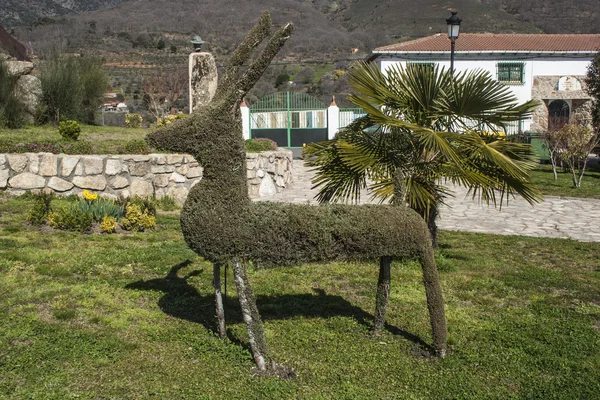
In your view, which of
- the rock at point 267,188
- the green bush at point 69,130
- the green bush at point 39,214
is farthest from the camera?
the rock at point 267,188

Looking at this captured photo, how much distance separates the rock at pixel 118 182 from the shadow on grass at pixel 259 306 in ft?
15.7

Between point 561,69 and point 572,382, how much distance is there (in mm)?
28381

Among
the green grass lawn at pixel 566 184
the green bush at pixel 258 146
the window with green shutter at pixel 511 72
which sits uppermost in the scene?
the window with green shutter at pixel 511 72

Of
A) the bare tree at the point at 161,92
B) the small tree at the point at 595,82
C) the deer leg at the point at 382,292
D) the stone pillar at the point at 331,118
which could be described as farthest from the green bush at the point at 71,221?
the bare tree at the point at 161,92

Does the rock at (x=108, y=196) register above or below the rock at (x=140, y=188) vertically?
below

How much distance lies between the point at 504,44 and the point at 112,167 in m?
24.7

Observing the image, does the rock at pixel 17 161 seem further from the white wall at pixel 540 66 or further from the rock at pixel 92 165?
the white wall at pixel 540 66

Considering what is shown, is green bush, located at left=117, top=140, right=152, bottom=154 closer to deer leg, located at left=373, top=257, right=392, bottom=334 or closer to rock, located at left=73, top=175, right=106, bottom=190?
rock, located at left=73, top=175, right=106, bottom=190

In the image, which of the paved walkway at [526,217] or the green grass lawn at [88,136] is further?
the green grass lawn at [88,136]

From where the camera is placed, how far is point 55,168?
10.3 m

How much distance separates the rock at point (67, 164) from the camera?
33.9 feet

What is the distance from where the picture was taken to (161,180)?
36.2ft

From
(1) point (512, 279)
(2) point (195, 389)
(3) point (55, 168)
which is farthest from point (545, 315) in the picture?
(3) point (55, 168)

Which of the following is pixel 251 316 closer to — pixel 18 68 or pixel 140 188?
pixel 140 188
